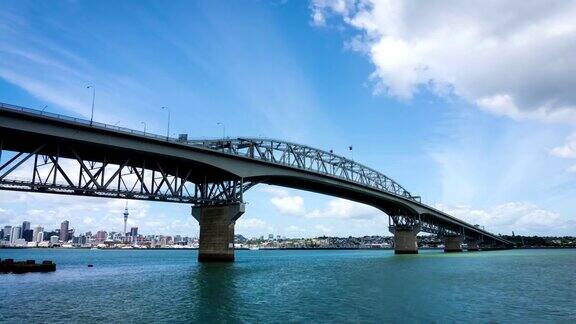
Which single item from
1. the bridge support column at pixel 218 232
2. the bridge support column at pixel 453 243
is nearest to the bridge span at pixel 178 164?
the bridge support column at pixel 218 232

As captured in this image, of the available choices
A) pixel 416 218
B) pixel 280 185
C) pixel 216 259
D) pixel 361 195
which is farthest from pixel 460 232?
pixel 216 259

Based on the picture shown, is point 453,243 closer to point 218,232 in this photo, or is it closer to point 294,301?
point 218,232

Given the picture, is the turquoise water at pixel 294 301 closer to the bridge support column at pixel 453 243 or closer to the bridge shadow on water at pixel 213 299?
the bridge shadow on water at pixel 213 299

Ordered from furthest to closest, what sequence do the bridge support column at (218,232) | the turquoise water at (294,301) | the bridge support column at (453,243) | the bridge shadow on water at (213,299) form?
the bridge support column at (453,243)
the bridge support column at (218,232)
the bridge shadow on water at (213,299)
the turquoise water at (294,301)

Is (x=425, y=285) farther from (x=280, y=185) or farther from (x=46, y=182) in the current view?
(x=280, y=185)

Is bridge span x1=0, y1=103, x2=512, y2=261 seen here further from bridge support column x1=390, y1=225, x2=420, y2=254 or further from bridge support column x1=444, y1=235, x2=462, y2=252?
bridge support column x1=444, y1=235, x2=462, y2=252

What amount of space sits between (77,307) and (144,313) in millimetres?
5716

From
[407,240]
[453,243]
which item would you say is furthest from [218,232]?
[453,243]

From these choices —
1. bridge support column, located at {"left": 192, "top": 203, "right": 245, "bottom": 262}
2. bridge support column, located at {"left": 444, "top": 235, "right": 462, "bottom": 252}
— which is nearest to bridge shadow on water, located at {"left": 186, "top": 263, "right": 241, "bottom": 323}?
bridge support column, located at {"left": 192, "top": 203, "right": 245, "bottom": 262}

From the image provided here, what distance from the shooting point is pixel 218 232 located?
257 ft

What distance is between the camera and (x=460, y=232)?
196 m

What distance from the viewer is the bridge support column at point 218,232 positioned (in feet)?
253

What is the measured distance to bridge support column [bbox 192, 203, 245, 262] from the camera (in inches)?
3036

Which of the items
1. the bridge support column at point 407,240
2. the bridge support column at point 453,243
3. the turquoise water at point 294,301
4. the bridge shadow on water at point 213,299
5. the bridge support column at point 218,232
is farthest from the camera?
the bridge support column at point 453,243
